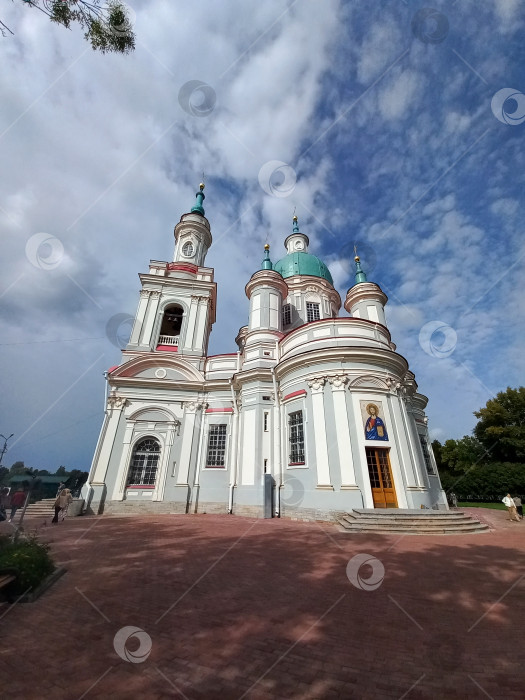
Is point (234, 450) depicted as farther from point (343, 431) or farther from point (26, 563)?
point (26, 563)

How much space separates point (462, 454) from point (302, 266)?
26055 mm

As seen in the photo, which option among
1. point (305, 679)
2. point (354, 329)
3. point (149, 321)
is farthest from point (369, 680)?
point (149, 321)

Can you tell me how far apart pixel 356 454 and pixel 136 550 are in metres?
9.04

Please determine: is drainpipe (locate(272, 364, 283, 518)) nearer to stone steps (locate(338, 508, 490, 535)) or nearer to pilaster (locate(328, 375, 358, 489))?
pilaster (locate(328, 375, 358, 489))

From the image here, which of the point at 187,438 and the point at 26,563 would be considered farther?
the point at 187,438

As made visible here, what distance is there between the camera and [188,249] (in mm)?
26594

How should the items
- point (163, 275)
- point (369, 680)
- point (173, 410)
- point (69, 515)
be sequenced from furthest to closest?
point (163, 275), point (173, 410), point (69, 515), point (369, 680)

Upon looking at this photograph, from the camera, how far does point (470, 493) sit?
1086 inches

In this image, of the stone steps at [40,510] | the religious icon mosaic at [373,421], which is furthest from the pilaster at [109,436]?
the religious icon mosaic at [373,421]

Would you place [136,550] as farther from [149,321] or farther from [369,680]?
[149,321]

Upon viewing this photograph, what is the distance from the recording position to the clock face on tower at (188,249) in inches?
1035

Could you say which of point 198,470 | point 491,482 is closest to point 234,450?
point 198,470

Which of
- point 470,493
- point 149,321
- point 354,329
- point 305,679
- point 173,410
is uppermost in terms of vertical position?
point 149,321

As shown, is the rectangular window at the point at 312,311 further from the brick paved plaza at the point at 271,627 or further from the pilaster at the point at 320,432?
the brick paved plaza at the point at 271,627
